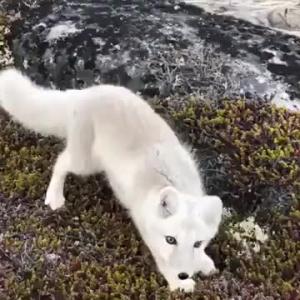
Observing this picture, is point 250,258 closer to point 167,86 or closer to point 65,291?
point 65,291

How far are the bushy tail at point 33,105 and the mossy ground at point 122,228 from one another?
3 cm

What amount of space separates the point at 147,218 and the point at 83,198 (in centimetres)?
19

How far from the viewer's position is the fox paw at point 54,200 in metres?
1.66

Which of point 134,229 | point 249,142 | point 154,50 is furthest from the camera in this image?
point 154,50

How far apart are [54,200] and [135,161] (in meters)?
0.19

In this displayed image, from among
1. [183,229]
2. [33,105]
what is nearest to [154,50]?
[33,105]

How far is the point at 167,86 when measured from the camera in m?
1.88

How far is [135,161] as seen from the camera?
1661 mm

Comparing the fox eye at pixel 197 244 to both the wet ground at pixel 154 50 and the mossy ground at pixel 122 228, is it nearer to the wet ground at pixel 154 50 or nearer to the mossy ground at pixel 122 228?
the mossy ground at pixel 122 228

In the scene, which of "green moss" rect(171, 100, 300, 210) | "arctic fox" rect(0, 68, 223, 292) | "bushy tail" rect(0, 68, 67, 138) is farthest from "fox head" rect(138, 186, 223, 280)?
"bushy tail" rect(0, 68, 67, 138)

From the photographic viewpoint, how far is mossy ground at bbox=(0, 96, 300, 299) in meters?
1.46

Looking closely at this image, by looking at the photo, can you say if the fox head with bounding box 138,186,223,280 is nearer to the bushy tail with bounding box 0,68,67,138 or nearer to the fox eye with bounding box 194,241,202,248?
the fox eye with bounding box 194,241,202,248

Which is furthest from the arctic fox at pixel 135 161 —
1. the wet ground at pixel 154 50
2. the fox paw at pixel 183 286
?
the wet ground at pixel 154 50

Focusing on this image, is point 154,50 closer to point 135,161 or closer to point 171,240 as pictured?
point 135,161
